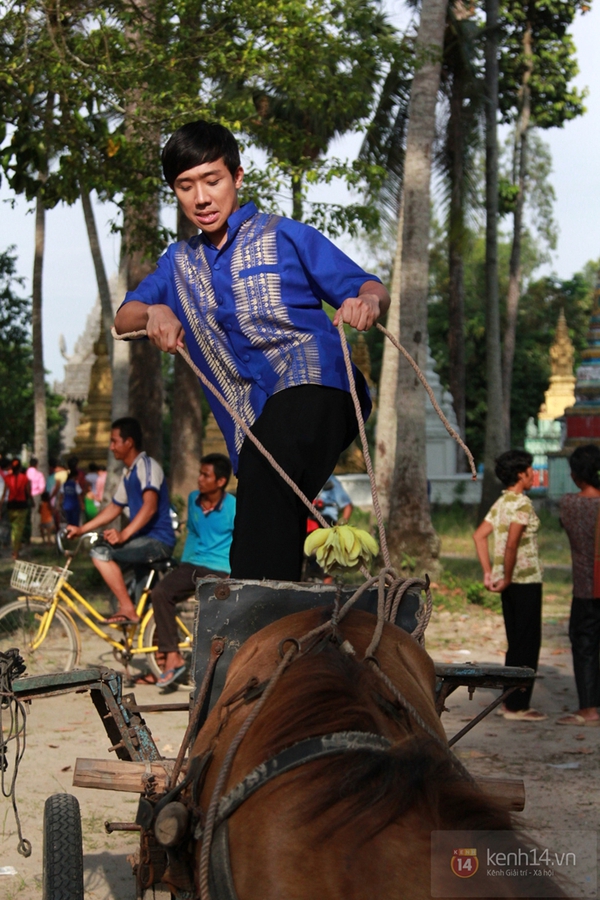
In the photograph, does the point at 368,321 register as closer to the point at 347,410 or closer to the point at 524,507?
the point at 347,410

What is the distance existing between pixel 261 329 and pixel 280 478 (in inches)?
18.2

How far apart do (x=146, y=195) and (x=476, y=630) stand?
4940 mm

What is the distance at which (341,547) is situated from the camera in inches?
114

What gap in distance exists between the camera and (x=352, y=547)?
2.89 meters

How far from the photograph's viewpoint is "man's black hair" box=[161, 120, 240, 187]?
10.3 feet

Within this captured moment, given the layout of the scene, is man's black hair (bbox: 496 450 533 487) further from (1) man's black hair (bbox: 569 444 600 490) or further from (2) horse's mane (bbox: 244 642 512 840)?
(2) horse's mane (bbox: 244 642 512 840)

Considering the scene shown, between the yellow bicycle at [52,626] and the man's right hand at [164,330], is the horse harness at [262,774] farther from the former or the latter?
the yellow bicycle at [52,626]

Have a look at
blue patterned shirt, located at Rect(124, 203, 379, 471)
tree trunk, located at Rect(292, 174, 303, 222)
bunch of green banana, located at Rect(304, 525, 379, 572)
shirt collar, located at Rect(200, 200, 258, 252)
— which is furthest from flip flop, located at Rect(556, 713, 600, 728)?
tree trunk, located at Rect(292, 174, 303, 222)

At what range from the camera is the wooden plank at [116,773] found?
2.74 meters

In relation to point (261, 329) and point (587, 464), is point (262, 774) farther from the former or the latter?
point (587, 464)

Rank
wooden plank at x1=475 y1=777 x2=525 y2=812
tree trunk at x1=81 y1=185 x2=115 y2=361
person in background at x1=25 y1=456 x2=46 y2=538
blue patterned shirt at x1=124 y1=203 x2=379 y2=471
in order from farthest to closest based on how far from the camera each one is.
→ person in background at x1=25 y1=456 x2=46 y2=538
tree trunk at x1=81 y1=185 x2=115 y2=361
blue patterned shirt at x1=124 y1=203 x2=379 y2=471
wooden plank at x1=475 y1=777 x2=525 y2=812

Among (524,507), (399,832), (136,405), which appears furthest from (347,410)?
(136,405)

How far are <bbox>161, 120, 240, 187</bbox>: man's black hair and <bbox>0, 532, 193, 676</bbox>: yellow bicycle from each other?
4909 millimetres

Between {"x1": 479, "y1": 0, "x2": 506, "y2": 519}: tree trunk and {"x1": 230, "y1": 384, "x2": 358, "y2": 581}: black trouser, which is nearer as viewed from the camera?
{"x1": 230, "y1": 384, "x2": 358, "y2": 581}: black trouser
